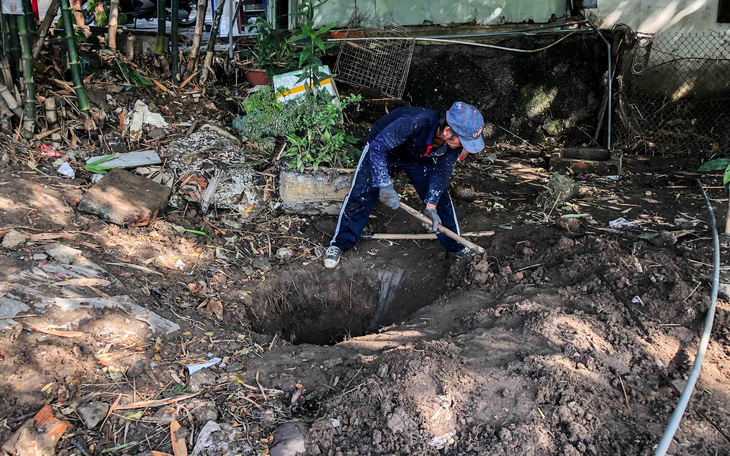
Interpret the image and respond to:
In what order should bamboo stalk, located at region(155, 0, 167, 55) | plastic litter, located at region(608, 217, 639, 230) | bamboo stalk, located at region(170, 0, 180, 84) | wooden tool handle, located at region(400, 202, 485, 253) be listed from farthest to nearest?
bamboo stalk, located at region(155, 0, 167, 55) → bamboo stalk, located at region(170, 0, 180, 84) → plastic litter, located at region(608, 217, 639, 230) → wooden tool handle, located at region(400, 202, 485, 253)

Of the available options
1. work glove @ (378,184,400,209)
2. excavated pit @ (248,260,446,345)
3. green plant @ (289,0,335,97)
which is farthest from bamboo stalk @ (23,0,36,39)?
work glove @ (378,184,400,209)

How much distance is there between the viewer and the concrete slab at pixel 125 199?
13.2 feet

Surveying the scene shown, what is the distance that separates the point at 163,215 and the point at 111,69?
7.10ft

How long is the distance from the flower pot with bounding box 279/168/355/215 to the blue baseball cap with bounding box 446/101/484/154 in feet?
4.53

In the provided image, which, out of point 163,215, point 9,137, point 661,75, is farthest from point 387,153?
point 661,75

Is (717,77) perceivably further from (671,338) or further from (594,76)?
(671,338)

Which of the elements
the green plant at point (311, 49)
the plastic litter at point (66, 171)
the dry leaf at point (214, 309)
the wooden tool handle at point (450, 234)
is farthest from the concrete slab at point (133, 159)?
the wooden tool handle at point (450, 234)

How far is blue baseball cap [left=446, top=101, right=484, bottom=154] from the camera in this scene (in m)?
3.50

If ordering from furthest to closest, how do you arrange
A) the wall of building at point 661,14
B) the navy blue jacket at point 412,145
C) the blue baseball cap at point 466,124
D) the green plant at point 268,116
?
the wall of building at point 661,14 → the green plant at point 268,116 → the navy blue jacket at point 412,145 → the blue baseball cap at point 466,124

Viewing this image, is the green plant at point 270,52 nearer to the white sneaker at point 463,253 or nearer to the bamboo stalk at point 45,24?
the bamboo stalk at point 45,24

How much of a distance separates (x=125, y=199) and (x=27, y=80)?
4.68 feet

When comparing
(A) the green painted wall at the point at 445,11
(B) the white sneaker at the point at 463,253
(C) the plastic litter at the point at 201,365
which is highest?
(A) the green painted wall at the point at 445,11

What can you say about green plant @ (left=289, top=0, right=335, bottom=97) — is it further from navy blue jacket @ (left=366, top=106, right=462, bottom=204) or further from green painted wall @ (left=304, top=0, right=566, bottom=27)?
green painted wall @ (left=304, top=0, right=566, bottom=27)

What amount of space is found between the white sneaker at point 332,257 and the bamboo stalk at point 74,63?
2.64 meters
